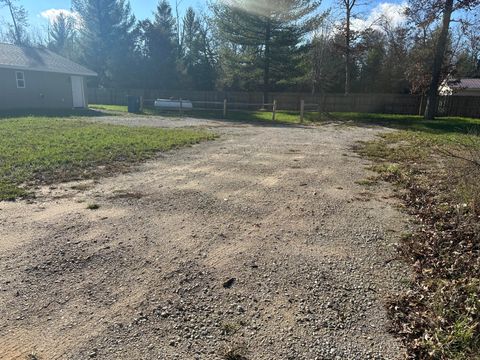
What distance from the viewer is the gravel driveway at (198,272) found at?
7.92 ft

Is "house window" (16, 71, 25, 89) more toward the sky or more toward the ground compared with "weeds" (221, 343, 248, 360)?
more toward the sky

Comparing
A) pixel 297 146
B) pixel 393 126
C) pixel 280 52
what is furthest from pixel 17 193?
pixel 280 52

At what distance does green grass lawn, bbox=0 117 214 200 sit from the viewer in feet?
20.9


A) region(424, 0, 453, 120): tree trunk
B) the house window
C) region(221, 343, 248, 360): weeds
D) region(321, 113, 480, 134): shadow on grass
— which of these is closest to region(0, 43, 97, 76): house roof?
the house window

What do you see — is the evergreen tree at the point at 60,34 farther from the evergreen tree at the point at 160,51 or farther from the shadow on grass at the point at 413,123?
the shadow on grass at the point at 413,123

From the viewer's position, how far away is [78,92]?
971 inches

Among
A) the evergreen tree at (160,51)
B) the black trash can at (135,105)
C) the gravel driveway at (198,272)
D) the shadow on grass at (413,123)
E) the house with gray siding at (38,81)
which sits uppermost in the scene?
the evergreen tree at (160,51)

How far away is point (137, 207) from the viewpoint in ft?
16.3

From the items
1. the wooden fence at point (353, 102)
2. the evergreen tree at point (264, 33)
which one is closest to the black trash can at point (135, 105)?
the wooden fence at point (353, 102)

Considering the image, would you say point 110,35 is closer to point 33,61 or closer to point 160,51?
point 160,51

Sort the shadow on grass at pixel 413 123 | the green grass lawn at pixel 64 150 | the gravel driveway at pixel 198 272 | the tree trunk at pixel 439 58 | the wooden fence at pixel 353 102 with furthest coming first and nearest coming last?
1. the wooden fence at pixel 353 102
2. the tree trunk at pixel 439 58
3. the shadow on grass at pixel 413 123
4. the green grass lawn at pixel 64 150
5. the gravel driveway at pixel 198 272

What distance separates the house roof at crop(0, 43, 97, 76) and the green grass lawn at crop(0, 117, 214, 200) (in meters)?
10.4

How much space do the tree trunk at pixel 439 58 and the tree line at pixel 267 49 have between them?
0.05 metres

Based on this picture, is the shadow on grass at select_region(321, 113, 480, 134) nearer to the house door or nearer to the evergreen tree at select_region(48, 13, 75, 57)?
the house door
